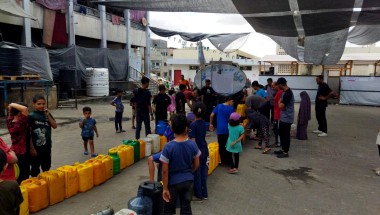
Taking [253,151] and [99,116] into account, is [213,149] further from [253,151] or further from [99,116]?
[99,116]

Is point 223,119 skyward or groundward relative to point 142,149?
skyward

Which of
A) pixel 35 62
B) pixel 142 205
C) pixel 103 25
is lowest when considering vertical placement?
pixel 142 205

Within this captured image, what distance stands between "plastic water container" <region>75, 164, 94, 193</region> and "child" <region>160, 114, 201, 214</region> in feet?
7.29

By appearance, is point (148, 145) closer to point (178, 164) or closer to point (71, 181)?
point (71, 181)

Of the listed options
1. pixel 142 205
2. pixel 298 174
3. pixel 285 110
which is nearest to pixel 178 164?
pixel 142 205

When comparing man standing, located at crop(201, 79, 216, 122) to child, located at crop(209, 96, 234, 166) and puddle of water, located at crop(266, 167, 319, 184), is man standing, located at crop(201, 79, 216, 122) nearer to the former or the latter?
child, located at crop(209, 96, 234, 166)

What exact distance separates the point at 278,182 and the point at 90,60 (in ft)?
60.2

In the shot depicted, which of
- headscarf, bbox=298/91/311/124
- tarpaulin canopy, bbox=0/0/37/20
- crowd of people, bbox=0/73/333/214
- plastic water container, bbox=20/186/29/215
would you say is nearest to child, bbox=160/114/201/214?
crowd of people, bbox=0/73/333/214

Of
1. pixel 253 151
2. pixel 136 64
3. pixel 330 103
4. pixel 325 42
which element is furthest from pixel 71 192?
pixel 136 64

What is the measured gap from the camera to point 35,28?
62.9ft

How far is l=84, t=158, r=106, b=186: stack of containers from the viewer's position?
5.42 m

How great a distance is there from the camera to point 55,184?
15.5 ft

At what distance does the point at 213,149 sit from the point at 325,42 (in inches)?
330

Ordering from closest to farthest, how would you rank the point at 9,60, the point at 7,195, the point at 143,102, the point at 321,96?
the point at 7,195
the point at 143,102
the point at 321,96
the point at 9,60
